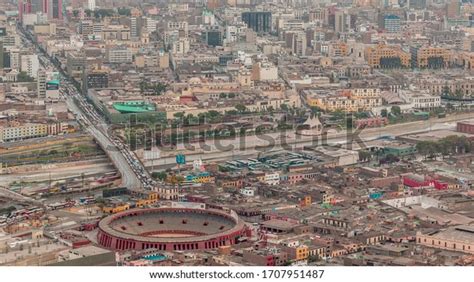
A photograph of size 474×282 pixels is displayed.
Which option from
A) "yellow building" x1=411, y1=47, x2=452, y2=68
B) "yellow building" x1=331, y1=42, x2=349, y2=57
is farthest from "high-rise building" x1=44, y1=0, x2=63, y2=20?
"yellow building" x1=411, y1=47, x2=452, y2=68

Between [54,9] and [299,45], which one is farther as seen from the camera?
[54,9]

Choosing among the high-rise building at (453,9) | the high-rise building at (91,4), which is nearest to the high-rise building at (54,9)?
the high-rise building at (91,4)

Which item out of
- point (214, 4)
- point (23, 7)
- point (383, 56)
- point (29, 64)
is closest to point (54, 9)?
point (23, 7)

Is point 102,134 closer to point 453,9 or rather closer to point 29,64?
point 29,64

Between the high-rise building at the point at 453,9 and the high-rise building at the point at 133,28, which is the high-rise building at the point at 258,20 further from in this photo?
the high-rise building at the point at 453,9

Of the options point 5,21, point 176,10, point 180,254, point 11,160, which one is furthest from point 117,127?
point 176,10

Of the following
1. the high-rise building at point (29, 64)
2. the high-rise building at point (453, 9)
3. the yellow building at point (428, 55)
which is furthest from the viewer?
the high-rise building at point (453, 9)

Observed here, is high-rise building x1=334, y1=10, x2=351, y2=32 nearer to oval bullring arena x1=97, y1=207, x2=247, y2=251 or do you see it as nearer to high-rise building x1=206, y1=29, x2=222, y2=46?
high-rise building x1=206, y1=29, x2=222, y2=46
